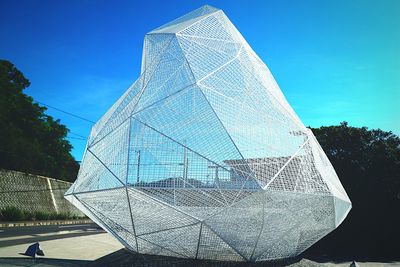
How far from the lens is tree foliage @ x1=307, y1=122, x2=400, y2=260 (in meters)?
21.7

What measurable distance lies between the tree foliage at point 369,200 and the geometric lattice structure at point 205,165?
385 inches

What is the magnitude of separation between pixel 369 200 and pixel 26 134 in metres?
41.8

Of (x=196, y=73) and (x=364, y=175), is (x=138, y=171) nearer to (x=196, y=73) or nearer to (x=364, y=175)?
(x=196, y=73)

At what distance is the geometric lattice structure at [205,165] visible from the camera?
10430mm

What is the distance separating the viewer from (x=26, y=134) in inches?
1815

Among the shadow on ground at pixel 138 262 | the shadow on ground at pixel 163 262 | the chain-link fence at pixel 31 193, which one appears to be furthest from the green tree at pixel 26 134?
the shadow on ground at pixel 163 262

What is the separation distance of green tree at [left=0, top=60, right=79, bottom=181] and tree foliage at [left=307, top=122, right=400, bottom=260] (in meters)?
32.6

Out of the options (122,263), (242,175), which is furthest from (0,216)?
(242,175)

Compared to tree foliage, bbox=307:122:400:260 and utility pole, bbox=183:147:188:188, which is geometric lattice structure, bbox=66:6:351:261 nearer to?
utility pole, bbox=183:147:188:188

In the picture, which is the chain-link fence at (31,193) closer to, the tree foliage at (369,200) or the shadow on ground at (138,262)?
the shadow on ground at (138,262)

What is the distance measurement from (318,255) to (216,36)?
559 inches

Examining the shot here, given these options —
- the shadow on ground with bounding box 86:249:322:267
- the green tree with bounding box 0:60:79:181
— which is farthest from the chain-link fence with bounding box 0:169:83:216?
the shadow on ground with bounding box 86:249:322:267

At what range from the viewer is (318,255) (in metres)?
20.3

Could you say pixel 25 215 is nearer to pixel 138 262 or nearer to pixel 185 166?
pixel 138 262
